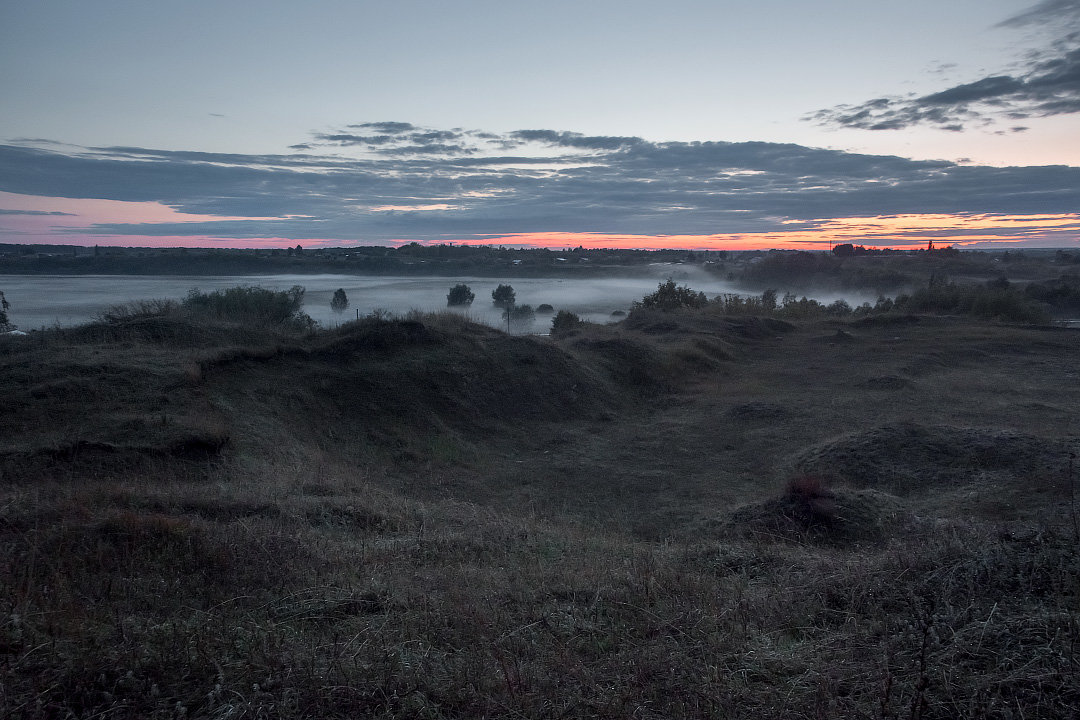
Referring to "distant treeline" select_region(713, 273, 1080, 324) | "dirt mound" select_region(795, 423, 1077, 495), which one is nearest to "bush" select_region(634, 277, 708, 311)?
"distant treeline" select_region(713, 273, 1080, 324)

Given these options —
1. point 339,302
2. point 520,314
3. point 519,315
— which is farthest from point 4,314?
point 520,314

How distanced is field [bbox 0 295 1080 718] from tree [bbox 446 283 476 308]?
21.8 meters

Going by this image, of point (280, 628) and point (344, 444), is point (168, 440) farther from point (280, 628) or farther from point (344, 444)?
point (280, 628)

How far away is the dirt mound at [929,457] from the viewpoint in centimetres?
997

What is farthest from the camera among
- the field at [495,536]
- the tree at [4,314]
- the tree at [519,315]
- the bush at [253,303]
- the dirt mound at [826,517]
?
the tree at [519,315]

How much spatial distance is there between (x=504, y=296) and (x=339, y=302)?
16.7 metres

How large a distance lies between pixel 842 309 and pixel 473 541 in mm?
40494

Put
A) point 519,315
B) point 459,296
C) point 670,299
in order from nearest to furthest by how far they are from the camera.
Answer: point 670,299 → point 459,296 → point 519,315

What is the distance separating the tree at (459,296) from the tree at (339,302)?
8483 millimetres

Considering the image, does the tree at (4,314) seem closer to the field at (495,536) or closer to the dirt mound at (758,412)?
the field at (495,536)

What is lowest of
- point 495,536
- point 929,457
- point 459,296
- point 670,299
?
point 929,457

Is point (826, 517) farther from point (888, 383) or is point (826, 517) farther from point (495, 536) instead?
point (888, 383)

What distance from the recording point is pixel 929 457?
10969 millimetres

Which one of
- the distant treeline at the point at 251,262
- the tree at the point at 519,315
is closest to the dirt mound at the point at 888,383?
the tree at the point at 519,315
